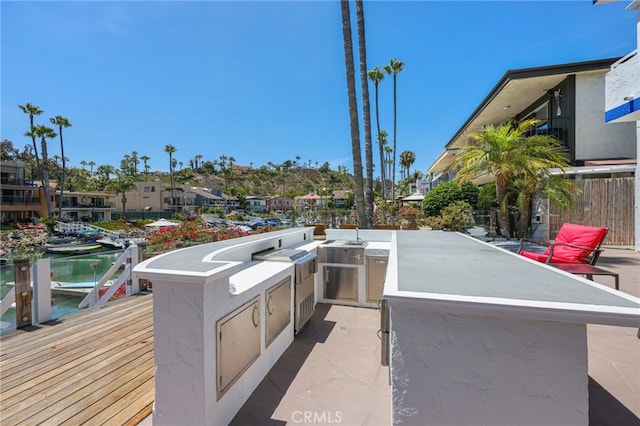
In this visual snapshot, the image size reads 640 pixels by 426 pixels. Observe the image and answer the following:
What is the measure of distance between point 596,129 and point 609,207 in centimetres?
321

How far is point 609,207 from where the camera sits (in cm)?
866

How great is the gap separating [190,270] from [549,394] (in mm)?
1837

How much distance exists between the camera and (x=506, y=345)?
117 centimetres

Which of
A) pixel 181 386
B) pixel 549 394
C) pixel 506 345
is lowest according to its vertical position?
pixel 181 386

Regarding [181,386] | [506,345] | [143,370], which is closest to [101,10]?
[143,370]

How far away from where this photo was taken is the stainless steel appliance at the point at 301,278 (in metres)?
3.13

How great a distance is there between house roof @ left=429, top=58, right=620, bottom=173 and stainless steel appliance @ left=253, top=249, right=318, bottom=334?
11.2 metres

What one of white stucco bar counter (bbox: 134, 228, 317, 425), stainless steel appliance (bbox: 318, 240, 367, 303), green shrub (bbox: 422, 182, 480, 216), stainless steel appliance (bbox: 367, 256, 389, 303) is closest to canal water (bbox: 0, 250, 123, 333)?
white stucco bar counter (bbox: 134, 228, 317, 425)

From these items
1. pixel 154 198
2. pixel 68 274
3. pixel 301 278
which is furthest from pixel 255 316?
pixel 154 198

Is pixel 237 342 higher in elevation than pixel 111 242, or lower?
higher

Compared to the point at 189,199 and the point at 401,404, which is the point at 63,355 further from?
the point at 189,199

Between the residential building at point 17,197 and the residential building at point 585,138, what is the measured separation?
38815 mm

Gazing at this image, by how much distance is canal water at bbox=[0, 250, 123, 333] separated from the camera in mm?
3518

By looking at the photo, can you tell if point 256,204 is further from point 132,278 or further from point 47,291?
point 47,291
